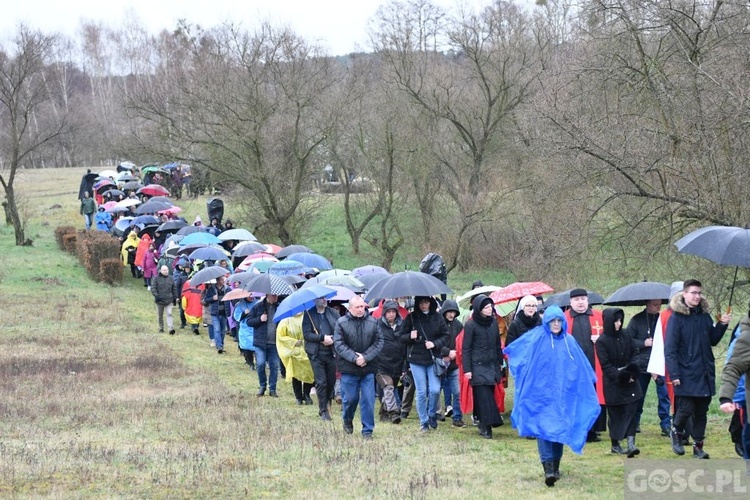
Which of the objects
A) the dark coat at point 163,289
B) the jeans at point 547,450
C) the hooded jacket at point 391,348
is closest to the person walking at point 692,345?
the jeans at point 547,450

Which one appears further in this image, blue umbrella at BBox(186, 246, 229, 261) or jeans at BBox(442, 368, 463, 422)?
blue umbrella at BBox(186, 246, 229, 261)

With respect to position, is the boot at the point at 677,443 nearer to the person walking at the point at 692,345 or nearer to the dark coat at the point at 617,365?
the person walking at the point at 692,345

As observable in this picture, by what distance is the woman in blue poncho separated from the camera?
9258 mm

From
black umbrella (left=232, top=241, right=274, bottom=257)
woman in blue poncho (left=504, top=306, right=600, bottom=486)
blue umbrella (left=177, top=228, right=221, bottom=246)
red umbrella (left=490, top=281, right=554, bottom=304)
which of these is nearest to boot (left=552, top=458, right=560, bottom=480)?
woman in blue poncho (left=504, top=306, right=600, bottom=486)

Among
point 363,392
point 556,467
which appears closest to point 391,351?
point 363,392

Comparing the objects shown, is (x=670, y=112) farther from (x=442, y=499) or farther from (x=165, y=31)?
(x=165, y=31)

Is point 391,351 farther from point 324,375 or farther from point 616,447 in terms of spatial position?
point 616,447

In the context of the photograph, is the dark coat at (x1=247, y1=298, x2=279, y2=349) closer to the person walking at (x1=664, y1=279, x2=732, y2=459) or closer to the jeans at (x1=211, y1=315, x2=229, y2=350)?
the jeans at (x1=211, y1=315, x2=229, y2=350)

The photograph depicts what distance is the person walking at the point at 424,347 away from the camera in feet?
→ 41.2

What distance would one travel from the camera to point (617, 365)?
10.9 meters

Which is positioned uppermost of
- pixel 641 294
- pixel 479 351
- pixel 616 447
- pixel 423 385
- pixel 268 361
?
pixel 641 294

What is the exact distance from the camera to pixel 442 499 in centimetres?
845

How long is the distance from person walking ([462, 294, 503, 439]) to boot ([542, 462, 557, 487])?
282cm

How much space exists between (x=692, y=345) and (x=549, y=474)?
2.21 m
